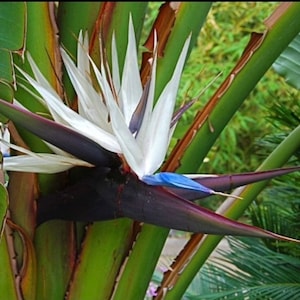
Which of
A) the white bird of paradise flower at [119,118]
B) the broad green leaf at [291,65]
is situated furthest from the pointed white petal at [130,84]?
the broad green leaf at [291,65]

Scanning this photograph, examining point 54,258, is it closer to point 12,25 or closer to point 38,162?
point 38,162

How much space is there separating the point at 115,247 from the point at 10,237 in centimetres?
11

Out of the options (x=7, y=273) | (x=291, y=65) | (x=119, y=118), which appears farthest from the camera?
(x=291, y=65)

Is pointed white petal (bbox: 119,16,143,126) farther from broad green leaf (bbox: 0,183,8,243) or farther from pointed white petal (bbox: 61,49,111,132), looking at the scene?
broad green leaf (bbox: 0,183,8,243)

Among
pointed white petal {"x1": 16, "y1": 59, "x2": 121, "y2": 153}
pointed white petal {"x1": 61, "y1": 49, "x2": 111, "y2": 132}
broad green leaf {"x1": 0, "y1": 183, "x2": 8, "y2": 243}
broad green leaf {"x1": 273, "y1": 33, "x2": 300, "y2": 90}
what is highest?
broad green leaf {"x1": 273, "y1": 33, "x2": 300, "y2": 90}

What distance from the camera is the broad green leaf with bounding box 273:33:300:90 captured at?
854mm

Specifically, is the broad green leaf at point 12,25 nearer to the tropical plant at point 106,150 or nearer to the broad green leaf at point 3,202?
the tropical plant at point 106,150

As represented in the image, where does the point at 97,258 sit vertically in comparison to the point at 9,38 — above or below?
below

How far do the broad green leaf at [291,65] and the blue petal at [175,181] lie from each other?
33 centimetres

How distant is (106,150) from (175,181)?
80 millimetres

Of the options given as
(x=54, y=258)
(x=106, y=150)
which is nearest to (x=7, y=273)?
(x=54, y=258)

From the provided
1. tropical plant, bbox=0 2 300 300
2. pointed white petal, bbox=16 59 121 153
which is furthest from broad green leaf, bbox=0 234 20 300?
pointed white petal, bbox=16 59 121 153

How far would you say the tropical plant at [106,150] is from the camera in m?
0.58

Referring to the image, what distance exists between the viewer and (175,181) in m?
0.57
